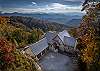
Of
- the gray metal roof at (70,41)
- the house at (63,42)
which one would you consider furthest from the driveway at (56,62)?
the gray metal roof at (70,41)

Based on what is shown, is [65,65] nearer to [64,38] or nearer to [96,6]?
[64,38]

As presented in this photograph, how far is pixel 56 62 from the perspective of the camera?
40.3 m

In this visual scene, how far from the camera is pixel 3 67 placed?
2281cm

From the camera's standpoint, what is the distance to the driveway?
35969 millimetres

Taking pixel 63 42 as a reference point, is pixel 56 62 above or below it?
below

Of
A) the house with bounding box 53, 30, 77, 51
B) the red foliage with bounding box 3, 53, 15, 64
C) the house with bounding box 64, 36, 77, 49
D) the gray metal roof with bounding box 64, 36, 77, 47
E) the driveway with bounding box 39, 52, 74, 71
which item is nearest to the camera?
the red foliage with bounding box 3, 53, 15, 64

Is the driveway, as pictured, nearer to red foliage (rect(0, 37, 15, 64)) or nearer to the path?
the path

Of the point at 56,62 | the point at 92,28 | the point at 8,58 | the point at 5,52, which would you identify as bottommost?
the point at 56,62

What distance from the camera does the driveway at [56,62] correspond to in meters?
36.0

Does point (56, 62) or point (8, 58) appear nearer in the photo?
point (8, 58)

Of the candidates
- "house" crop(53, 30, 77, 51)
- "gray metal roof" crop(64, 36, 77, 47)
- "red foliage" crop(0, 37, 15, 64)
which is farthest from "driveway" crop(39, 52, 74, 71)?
"red foliage" crop(0, 37, 15, 64)

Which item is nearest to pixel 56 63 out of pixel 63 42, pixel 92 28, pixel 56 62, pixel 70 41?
pixel 56 62

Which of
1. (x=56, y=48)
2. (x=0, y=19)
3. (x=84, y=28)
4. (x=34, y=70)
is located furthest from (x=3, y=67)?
(x=56, y=48)

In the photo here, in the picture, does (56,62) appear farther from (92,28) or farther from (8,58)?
(92,28)
